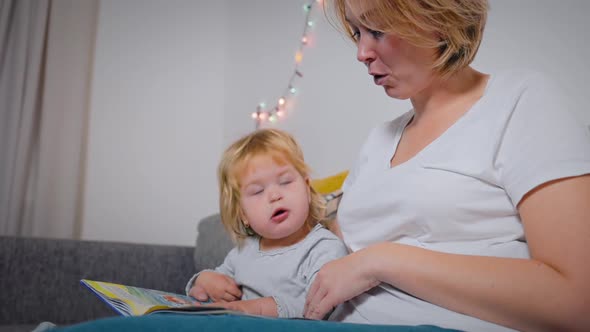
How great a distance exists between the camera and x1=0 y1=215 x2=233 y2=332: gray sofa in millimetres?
1714

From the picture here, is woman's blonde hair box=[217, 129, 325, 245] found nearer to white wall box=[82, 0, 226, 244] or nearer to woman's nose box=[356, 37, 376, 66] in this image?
woman's nose box=[356, 37, 376, 66]

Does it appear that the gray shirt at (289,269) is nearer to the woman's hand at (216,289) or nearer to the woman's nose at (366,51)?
the woman's hand at (216,289)

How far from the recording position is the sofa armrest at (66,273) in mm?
1714

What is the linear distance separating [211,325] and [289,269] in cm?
55

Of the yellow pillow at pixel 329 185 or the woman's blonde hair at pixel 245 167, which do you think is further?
the yellow pillow at pixel 329 185

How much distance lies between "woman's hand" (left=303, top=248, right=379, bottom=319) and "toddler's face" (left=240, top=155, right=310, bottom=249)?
0.99ft

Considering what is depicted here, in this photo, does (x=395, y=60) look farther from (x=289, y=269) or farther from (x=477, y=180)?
(x=289, y=269)

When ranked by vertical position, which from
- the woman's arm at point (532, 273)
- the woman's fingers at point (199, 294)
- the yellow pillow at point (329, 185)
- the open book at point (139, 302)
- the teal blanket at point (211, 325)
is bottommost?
the woman's fingers at point (199, 294)

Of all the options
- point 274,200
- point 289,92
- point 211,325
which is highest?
point 289,92

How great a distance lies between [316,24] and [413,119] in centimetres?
162

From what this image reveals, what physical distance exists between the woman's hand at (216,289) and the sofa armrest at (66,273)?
682 mm

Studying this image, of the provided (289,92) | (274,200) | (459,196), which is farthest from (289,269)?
(289,92)

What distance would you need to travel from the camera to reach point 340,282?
812 mm

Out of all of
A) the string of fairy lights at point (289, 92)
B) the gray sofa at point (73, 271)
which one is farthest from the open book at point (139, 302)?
the string of fairy lights at point (289, 92)
